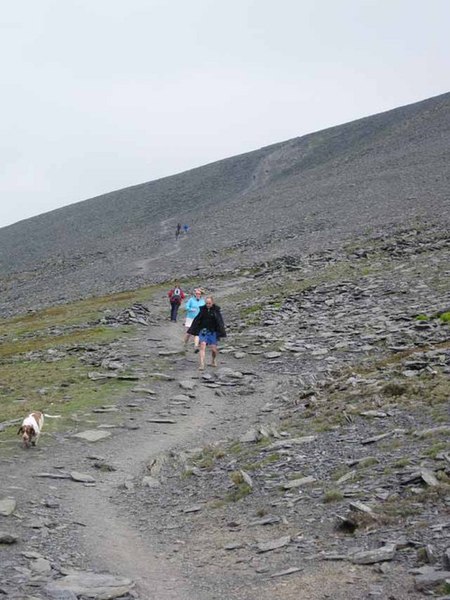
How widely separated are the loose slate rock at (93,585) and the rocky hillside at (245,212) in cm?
5416

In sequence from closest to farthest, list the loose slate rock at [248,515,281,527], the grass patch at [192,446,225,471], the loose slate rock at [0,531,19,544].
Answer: the loose slate rock at [0,531,19,544], the loose slate rock at [248,515,281,527], the grass patch at [192,446,225,471]

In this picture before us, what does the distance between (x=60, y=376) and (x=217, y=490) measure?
45.5 feet

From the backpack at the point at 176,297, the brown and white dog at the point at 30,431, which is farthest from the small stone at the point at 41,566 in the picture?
the backpack at the point at 176,297

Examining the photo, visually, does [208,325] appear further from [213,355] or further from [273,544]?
[273,544]

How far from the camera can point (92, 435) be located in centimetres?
1820

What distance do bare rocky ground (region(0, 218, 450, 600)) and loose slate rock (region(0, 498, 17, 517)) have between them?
0.04 m

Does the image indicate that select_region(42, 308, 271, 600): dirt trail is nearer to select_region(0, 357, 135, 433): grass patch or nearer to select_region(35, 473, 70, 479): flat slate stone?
select_region(35, 473, 70, 479): flat slate stone

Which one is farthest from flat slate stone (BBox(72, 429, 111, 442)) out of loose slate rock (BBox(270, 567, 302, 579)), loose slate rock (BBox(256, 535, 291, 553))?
loose slate rock (BBox(270, 567, 302, 579))

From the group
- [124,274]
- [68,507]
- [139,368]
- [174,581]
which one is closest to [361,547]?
[174,581]

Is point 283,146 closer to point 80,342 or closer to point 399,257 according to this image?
point 399,257

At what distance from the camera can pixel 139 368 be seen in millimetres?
26594

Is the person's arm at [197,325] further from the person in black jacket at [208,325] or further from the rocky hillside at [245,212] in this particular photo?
the rocky hillside at [245,212]

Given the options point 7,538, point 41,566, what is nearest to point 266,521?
point 41,566

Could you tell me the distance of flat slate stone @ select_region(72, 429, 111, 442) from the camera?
Result: 58.9 feet
